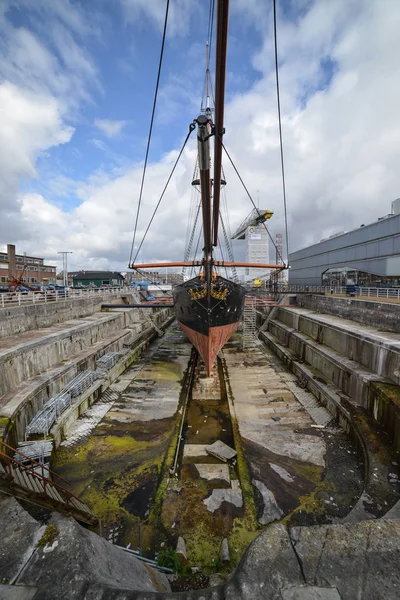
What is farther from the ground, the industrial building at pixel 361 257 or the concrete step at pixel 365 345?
the industrial building at pixel 361 257

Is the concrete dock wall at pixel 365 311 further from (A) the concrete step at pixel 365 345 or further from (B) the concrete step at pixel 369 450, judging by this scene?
(B) the concrete step at pixel 369 450

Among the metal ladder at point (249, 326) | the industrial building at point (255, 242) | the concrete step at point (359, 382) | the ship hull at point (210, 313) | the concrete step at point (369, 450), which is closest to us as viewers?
the concrete step at point (369, 450)

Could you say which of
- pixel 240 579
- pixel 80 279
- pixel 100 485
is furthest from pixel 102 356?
pixel 80 279

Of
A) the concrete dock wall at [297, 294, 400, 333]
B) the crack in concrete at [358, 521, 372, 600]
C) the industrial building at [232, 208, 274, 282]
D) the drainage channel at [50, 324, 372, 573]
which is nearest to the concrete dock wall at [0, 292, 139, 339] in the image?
the drainage channel at [50, 324, 372, 573]

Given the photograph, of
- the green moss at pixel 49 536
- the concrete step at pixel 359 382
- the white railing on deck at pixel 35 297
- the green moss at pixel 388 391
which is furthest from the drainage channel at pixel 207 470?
the white railing on deck at pixel 35 297

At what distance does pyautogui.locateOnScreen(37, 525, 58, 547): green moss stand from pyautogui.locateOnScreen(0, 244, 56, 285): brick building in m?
49.9

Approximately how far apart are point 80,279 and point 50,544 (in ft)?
210

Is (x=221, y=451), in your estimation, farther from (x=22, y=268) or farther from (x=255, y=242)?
(x=255, y=242)

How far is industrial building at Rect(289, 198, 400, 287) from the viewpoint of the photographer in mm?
25922

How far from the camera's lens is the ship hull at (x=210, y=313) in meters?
13.4

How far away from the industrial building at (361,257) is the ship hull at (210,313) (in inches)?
827

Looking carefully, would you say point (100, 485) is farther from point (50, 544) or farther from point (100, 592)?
point (100, 592)

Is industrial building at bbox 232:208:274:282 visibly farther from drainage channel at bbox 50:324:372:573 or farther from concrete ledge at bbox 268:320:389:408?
drainage channel at bbox 50:324:372:573

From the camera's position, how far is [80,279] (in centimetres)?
6016
